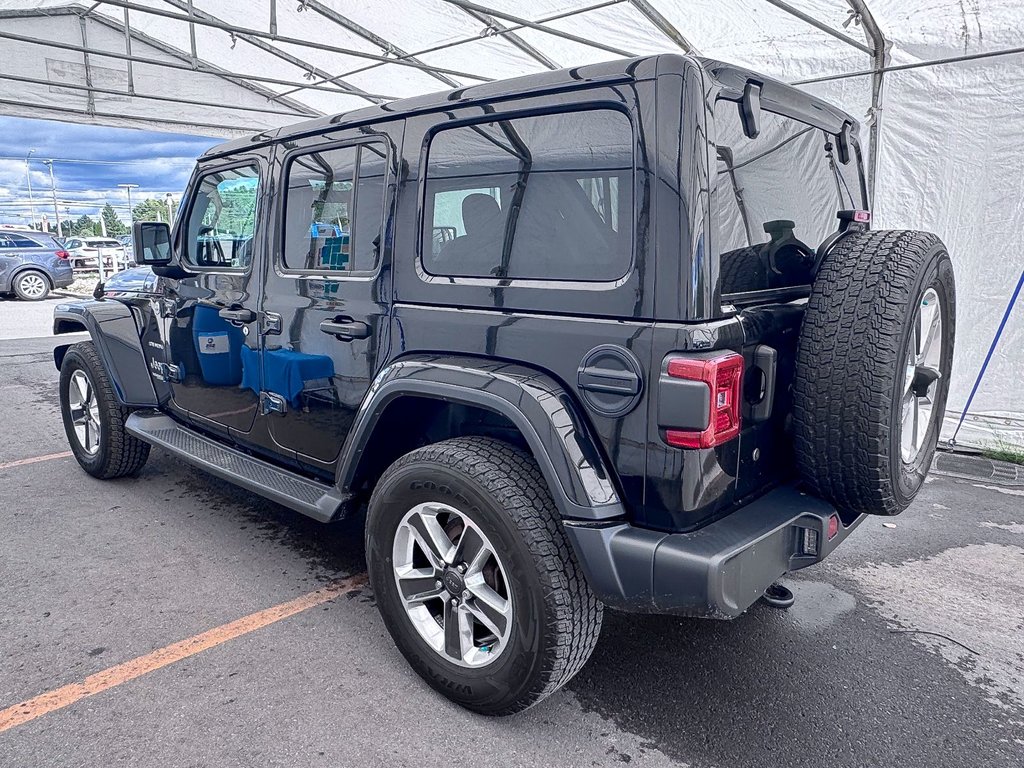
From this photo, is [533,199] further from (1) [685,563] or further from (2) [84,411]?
(2) [84,411]

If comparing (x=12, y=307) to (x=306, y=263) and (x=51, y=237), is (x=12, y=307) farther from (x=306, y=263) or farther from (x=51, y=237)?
(x=306, y=263)

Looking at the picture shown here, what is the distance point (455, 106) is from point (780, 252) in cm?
116


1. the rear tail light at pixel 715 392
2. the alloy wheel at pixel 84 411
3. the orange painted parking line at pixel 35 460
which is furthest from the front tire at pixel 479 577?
the orange painted parking line at pixel 35 460

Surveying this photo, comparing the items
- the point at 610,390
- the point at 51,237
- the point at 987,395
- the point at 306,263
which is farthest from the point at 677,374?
the point at 51,237

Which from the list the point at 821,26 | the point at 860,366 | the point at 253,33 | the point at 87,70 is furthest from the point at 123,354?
the point at 87,70

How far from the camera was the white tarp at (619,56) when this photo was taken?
16.2 feet

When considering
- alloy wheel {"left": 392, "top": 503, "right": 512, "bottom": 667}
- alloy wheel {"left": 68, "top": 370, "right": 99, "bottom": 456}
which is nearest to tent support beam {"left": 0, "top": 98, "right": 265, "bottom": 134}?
alloy wheel {"left": 68, "top": 370, "right": 99, "bottom": 456}

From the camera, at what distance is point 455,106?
93.0 inches

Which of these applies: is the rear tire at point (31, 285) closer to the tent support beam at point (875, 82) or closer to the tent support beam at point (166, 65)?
the tent support beam at point (166, 65)

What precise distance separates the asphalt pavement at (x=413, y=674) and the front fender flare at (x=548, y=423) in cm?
79

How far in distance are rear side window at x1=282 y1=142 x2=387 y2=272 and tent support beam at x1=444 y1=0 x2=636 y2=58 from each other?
4.51 m

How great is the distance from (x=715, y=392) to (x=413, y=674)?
4.78 feet

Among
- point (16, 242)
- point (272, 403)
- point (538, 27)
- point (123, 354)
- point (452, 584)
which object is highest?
point (538, 27)

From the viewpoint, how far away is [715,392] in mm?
1857
